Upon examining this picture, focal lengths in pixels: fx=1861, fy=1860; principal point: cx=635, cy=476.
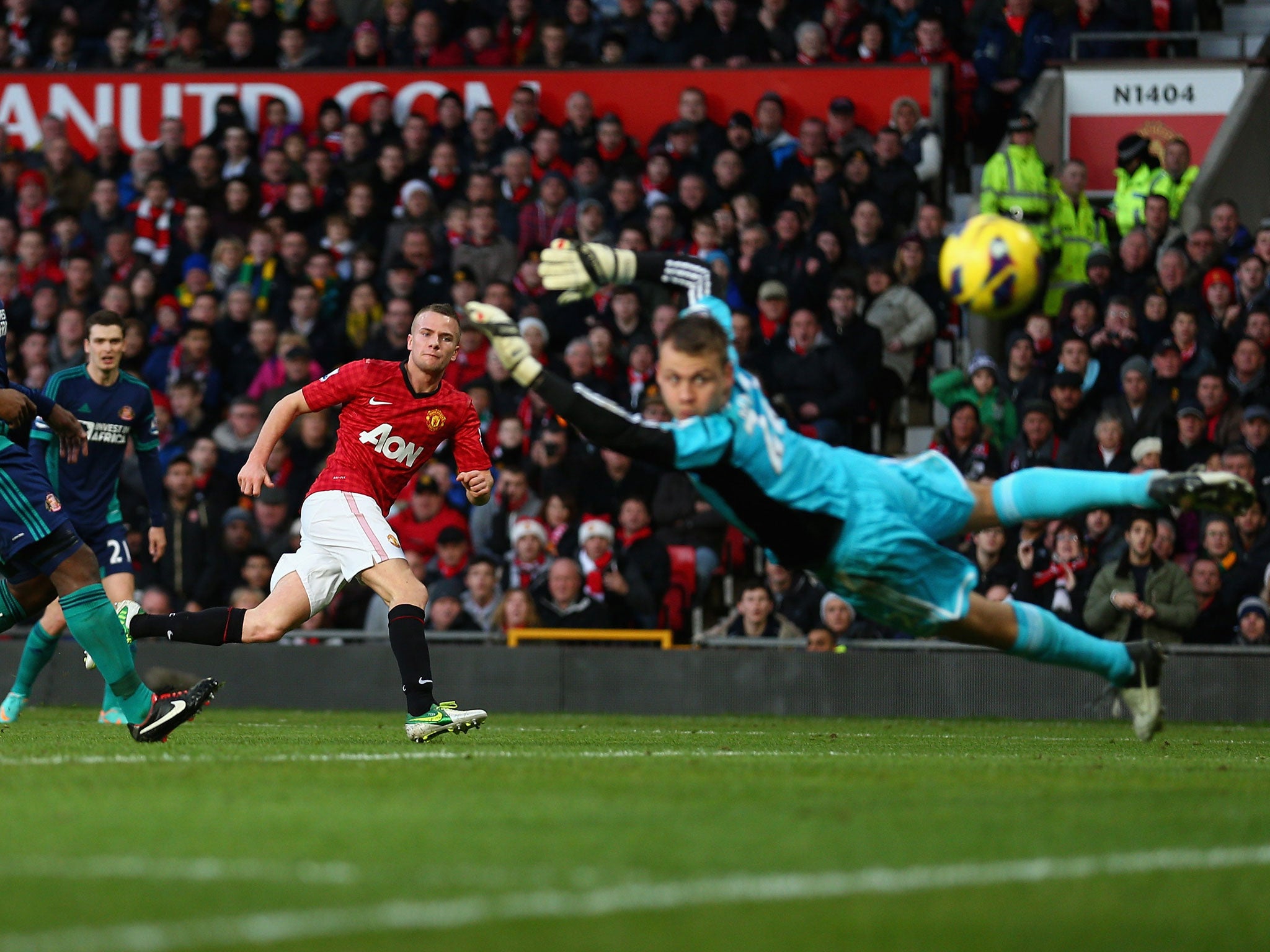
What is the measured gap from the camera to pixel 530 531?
A: 15.9 metres

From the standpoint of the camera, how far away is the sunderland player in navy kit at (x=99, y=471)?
A: 12156 millimetres

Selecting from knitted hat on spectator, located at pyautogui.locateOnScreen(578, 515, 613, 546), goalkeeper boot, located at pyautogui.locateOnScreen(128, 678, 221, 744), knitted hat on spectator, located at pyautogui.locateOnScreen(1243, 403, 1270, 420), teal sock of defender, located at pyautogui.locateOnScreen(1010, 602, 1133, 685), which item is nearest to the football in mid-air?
knitted hat on spectator, located at pyautogui.locateOnScreen(1243, 403, 1270, 420)

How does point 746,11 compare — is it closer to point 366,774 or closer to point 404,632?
point 404,632

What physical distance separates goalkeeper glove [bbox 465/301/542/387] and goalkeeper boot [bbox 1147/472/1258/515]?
8.19 ft

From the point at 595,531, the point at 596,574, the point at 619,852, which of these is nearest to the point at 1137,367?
the point at 595,531

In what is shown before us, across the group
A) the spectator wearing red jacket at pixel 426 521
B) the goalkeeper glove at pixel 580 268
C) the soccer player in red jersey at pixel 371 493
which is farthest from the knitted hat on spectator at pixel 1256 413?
the goalkeeper glove at pixel 580 268

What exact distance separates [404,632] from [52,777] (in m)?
2.55

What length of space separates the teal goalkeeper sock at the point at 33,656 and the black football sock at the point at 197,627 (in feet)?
9.92

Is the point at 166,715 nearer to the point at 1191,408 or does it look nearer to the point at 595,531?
the point at 595,531

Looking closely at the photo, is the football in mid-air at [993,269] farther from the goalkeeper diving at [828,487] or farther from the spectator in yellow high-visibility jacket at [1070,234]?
the goalkeeper diving at [828,487]

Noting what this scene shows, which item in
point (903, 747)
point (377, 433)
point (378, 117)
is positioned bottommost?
point (903, 747)

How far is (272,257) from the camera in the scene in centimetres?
1919

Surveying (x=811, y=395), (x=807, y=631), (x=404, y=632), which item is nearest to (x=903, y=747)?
(x=404, y=632)

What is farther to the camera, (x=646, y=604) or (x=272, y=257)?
(x=272, y=257)
